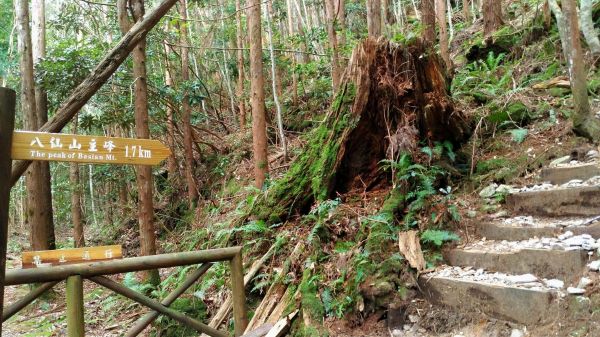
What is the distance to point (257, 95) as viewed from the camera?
8.68m

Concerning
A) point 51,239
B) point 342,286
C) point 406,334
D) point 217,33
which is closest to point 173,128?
point 51,239

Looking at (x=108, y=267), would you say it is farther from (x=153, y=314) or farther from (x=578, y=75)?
(x=578, y=75)

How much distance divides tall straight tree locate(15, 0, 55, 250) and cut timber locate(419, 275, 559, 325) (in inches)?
328

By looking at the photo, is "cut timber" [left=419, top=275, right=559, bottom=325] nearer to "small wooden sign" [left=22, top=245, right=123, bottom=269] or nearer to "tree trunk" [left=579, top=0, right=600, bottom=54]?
"small wooden sign" [left=22, top=245, right=123, bottom=269]

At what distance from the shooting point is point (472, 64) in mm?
9719

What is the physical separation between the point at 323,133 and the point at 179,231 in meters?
6.66

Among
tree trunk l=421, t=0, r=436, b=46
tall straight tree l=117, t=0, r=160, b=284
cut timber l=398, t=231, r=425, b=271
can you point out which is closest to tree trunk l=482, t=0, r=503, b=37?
tree trunk l=421, t=0, r=436, b=46

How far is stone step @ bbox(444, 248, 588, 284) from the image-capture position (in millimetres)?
3672

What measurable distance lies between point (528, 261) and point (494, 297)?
52 centimetres

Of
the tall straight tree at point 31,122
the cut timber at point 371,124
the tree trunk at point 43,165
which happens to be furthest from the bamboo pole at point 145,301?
the tree trunk at point 43,165

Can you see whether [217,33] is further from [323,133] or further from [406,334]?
[406,334]

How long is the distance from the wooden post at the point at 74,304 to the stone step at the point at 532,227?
13.1 feet

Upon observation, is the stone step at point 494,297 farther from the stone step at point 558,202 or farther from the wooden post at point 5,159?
the wooden post at point 5,159

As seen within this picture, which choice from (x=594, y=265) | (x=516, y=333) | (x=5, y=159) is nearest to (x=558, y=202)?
(x=594, y=265)
